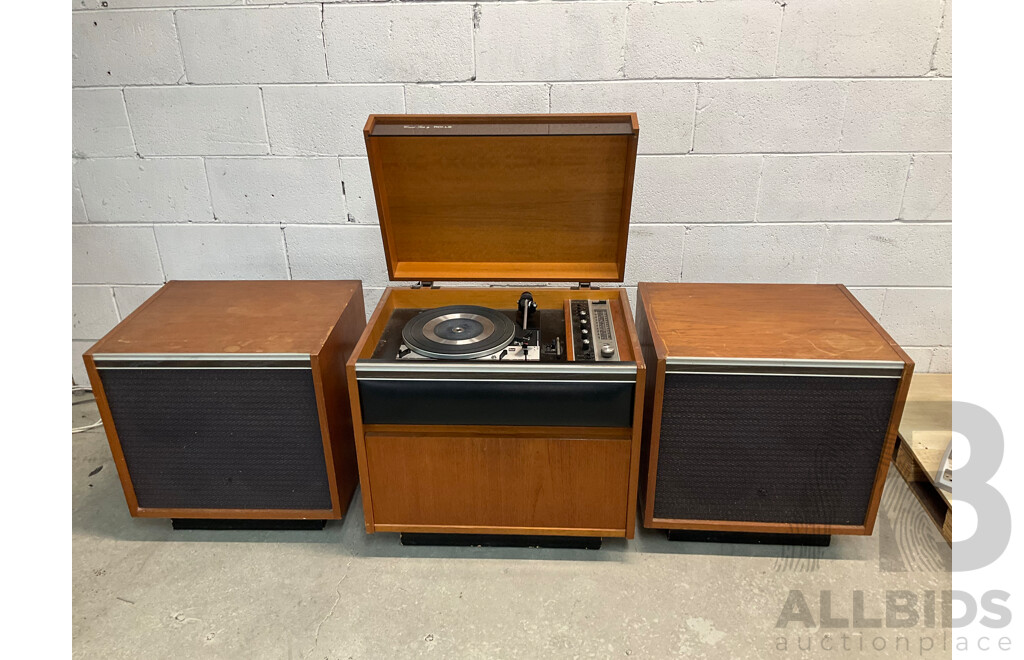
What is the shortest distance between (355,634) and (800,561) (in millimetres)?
1193

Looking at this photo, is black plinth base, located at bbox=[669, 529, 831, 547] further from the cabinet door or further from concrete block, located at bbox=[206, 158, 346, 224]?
concrete block, located at bbox=[206, 158, 346, 224]

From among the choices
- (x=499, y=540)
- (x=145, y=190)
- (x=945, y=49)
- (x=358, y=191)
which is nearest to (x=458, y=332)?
(x=499, y=540)

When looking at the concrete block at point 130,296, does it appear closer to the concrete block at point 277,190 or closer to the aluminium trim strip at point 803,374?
the concrete block at point 277,190

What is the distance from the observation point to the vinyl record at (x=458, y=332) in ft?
5.43

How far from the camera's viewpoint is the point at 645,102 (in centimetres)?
204

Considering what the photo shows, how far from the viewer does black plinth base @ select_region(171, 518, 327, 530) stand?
1.95 m

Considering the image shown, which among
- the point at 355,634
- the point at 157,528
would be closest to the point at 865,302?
the point at 355,634

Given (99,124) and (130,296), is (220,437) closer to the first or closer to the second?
(130,296)

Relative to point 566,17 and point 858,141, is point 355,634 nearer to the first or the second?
point 566,17

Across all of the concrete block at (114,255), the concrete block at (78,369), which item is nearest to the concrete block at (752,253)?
the concrete block at (114,255)

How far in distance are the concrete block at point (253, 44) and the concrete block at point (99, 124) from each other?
28 cm

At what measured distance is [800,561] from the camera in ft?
5.98

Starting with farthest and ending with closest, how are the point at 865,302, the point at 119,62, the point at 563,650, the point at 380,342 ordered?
the point at 865,302 → the point at 119,62 → the point at 380,342 → the point at 563,650

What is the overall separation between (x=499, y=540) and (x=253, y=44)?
64.6 inches
